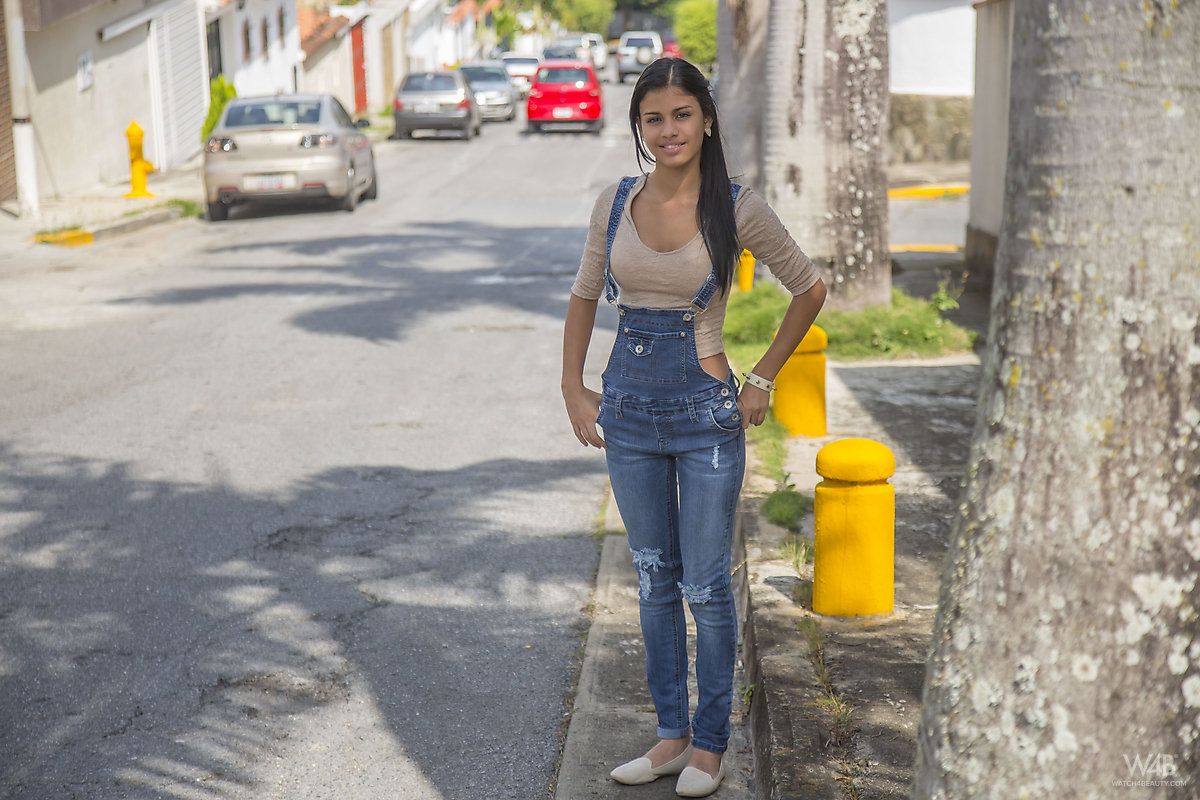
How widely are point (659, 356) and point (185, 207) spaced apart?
1750cm

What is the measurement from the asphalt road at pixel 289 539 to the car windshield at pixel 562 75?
21581mm

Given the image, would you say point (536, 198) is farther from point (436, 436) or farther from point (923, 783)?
point (923, 783)

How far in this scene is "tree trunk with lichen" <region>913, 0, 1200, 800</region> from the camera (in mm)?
2439

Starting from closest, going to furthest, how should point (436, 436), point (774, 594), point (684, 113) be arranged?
point (684, 113), point (774, 594), point (436, 436)

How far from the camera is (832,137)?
1032cm

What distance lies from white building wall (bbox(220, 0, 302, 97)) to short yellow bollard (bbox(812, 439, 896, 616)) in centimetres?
3033

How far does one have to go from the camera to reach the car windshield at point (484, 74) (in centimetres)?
3950

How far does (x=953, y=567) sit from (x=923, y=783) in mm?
414

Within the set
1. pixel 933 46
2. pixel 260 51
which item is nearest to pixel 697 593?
pixel 933 46

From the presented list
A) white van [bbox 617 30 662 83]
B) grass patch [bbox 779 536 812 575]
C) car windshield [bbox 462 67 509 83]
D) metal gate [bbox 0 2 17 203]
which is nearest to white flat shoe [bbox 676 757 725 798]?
grass patch [bbox 779 536 812 575]

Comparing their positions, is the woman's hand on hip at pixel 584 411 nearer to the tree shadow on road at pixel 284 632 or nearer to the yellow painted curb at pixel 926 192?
the tree shadow on road at pixel 284 632

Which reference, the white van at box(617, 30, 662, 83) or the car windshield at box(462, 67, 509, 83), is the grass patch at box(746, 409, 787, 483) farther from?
the white van at box(617, 30, 662, 83)

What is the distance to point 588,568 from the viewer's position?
6102 mm

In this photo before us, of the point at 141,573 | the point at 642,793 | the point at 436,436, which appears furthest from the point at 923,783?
the point at 436,436
